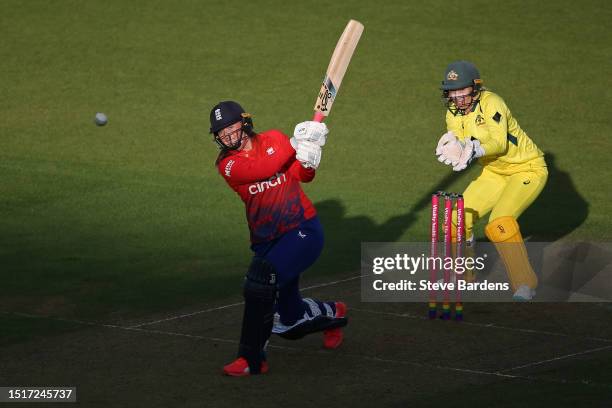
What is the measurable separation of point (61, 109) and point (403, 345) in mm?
11833

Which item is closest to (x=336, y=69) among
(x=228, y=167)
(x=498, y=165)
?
(x=228, y=167)

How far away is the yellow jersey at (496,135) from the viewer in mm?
12570

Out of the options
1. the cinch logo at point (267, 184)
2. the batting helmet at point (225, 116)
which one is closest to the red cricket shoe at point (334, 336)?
the cinch logo at point (267, 184)

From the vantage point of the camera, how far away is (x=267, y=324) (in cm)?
1055

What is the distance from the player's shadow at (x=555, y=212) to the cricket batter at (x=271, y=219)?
5.18 meters

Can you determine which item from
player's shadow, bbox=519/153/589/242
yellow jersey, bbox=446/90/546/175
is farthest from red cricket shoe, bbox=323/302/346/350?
player's shadow, bbox=519/153/589/242

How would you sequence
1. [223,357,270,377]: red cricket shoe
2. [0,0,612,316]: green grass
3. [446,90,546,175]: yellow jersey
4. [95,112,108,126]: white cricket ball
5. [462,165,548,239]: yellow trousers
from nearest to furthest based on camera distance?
[223,357,270,377]: red cricket shoe
[446,90,546,175]: yellow jersey
[462,165,548,239]: yellow trousers
[0,0,612,316]: green grass
[95,112,108,126]: white cricket ball

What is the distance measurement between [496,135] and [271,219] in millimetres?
2898

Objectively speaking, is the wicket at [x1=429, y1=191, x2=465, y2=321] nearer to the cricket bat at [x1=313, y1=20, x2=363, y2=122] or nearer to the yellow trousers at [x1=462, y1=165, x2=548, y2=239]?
the yellow trousers at [x1=462, y1=165, x2=548, y2=239]

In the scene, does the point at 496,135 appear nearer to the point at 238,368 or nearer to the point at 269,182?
the point at 269,182

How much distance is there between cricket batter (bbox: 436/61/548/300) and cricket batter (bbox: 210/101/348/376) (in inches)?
84.1

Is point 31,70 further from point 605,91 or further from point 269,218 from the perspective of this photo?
point 269,218

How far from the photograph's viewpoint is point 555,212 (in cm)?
1666

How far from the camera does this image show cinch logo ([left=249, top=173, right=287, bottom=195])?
10.8 meters
